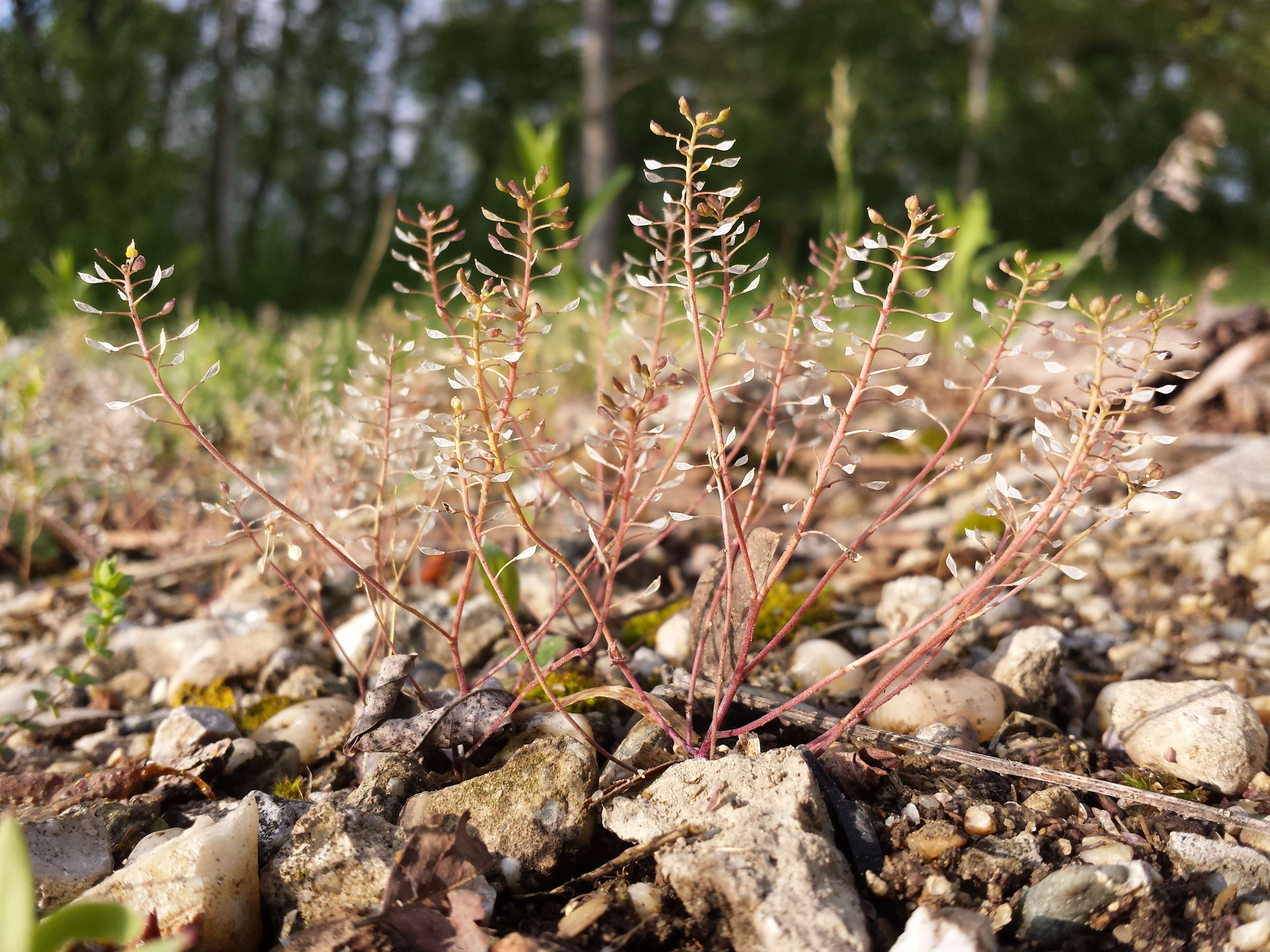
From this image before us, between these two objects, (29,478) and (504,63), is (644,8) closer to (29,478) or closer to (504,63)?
(504,63)

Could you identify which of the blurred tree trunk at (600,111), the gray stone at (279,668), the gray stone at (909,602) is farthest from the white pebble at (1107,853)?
the blurred tree trunk at (600,111)

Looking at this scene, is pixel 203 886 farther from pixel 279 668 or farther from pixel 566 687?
pixel 279 668

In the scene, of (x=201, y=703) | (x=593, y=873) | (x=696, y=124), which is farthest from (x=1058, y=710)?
(x=201, y=703)

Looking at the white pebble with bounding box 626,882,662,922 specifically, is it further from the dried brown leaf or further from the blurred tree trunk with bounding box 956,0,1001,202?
the blurred tree trunk with bounding box 956,0,1001,202

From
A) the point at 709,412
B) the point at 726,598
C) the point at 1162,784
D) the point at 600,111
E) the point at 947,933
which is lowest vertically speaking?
the point at 1162,784

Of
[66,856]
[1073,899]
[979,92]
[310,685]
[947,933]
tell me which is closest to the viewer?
[947,933]

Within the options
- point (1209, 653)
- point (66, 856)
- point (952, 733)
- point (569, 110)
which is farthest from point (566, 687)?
point (569, 110)

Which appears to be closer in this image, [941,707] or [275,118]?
[941,707]

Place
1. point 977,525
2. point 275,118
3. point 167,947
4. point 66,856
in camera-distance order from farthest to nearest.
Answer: point 275,118
point 977,525
point 66,856
point 167,947
